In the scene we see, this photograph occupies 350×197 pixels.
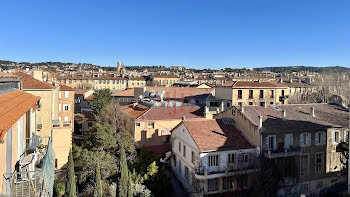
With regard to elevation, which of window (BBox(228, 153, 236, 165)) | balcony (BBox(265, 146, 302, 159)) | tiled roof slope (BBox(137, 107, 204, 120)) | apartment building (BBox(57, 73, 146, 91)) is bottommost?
window (BBox(228, 153, 236, 165))

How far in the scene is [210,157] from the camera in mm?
19266

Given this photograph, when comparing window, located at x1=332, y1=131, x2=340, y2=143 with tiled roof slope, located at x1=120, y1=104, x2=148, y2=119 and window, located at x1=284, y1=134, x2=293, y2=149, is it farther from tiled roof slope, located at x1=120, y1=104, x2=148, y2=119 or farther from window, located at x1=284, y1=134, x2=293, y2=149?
tiled roof slope, located at x1=120, y1=104, x2=148, y2=119

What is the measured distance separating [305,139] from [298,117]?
2.34 meters

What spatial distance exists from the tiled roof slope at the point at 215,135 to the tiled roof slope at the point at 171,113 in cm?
870

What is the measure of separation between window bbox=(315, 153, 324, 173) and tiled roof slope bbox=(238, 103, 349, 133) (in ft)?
7.63

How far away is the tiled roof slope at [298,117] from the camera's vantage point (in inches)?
838

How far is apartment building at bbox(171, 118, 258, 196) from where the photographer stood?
19156 mm

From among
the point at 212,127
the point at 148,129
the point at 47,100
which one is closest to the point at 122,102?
the point at 148,129

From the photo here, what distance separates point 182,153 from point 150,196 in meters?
4.71

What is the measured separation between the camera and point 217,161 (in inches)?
768

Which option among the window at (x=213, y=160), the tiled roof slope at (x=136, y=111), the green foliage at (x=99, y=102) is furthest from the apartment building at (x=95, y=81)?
the window at (x=213, y=160)

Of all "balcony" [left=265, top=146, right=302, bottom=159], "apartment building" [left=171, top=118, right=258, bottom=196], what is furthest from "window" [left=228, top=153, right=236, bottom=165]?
"balcony" [left=265, top=146, right=302, bottom=159]

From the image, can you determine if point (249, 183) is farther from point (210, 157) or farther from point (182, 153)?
point (182, 153)

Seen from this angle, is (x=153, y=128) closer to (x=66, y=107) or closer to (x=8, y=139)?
(x=66, y=107)
